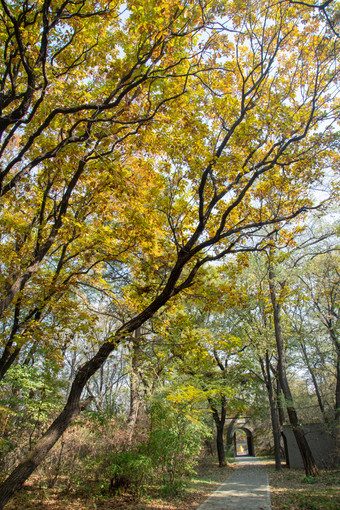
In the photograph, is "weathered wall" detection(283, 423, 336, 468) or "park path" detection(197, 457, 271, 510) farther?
"weathered wall" detection(283, 423, 336, 468)

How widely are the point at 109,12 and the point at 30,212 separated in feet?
15.0

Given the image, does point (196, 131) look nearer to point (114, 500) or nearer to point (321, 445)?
point (114, 500)

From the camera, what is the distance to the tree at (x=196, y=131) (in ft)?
14.3

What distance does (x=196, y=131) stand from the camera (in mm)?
5078

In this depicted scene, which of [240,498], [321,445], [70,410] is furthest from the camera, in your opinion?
[321,445]

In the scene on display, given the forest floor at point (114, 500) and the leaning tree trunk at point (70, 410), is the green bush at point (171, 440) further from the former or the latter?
the leaning tree trunk at point (70, 410)

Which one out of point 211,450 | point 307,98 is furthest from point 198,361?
point 211,450

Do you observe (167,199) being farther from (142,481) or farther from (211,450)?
(211,450)

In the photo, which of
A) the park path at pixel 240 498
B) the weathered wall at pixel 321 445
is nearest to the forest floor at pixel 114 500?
the park path at pixel 240 498

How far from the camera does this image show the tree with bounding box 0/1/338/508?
4.36 metres

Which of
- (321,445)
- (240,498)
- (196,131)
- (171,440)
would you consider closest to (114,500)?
(171,440)

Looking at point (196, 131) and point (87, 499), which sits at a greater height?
point (196, 131)

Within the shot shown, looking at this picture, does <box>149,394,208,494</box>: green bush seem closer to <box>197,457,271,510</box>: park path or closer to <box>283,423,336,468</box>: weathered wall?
<box>197,457,271,510</box>: park path

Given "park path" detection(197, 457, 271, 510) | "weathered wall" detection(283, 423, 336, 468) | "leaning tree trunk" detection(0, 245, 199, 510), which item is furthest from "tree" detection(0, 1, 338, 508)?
"weathered wall" detection(283, 423, 336, 468)
